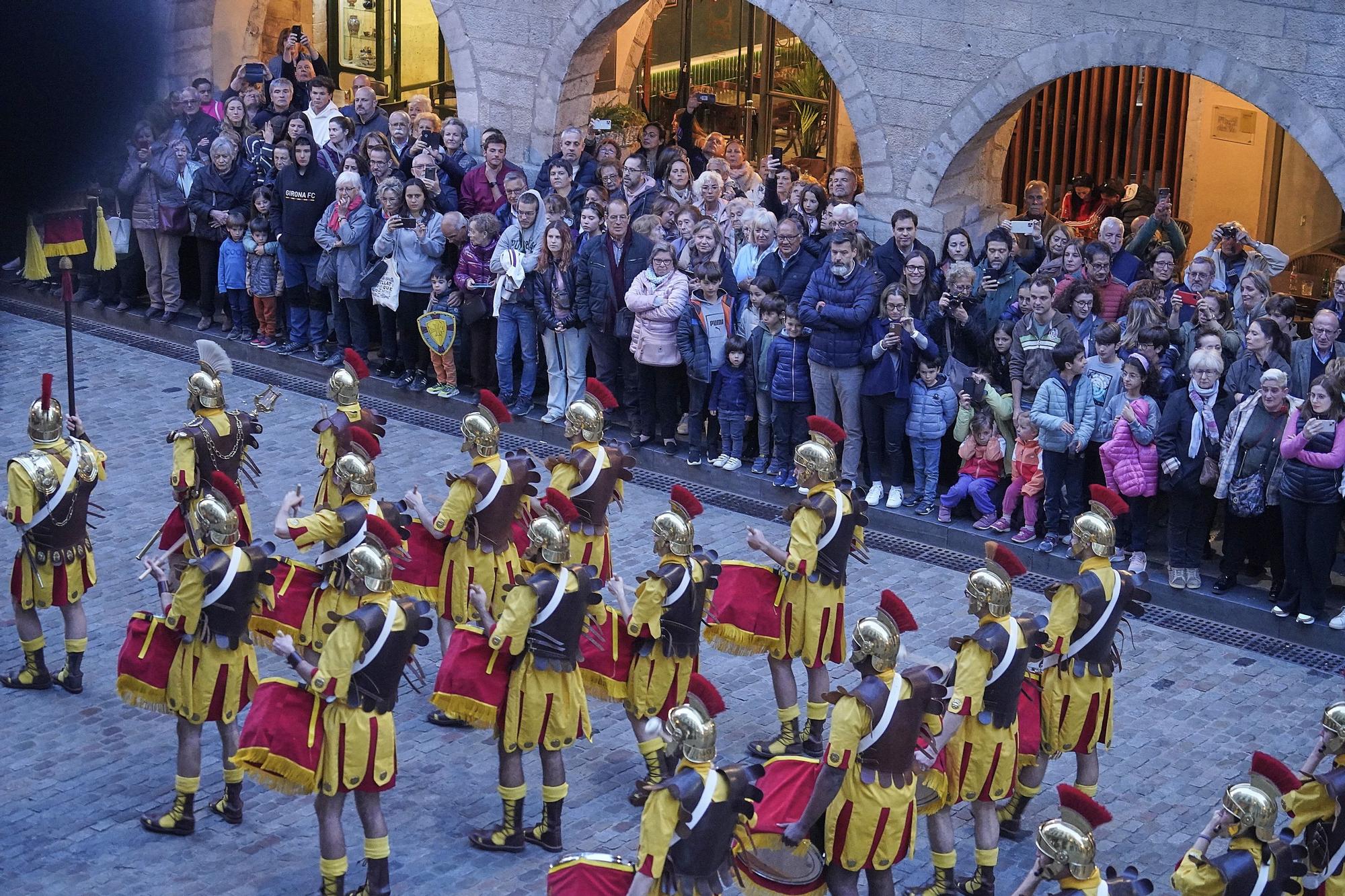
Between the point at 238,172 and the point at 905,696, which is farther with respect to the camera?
the point at 238,172

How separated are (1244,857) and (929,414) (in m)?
5.54

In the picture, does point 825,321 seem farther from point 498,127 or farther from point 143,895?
point 143,895

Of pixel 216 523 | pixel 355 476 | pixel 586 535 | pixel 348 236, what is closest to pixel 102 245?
pixel 348 236

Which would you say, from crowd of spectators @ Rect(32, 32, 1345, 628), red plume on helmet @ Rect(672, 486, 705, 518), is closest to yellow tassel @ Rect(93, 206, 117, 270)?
crowd of spectators @ Rect(32, 32, 1345, 628)

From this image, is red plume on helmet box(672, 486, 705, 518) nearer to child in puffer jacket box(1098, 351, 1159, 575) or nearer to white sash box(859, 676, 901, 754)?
white sash box(859, 676, 901, 754)

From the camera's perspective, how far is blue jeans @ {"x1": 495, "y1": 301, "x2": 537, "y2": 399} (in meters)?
13.0

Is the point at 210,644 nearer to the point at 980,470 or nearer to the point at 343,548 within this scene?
the point at 343,548

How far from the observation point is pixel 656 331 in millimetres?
12156

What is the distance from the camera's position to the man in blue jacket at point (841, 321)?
11.4 metres

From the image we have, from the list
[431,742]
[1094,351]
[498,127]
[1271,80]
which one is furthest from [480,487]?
[498,127]

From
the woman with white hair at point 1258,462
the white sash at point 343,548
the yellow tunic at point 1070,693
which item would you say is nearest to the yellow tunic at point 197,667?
the white sash at point 343,548

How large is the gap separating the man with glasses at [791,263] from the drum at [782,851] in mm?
5688

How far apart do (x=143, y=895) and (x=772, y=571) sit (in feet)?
11.2

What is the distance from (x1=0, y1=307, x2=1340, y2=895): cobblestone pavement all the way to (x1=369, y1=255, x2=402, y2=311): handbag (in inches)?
97.9
